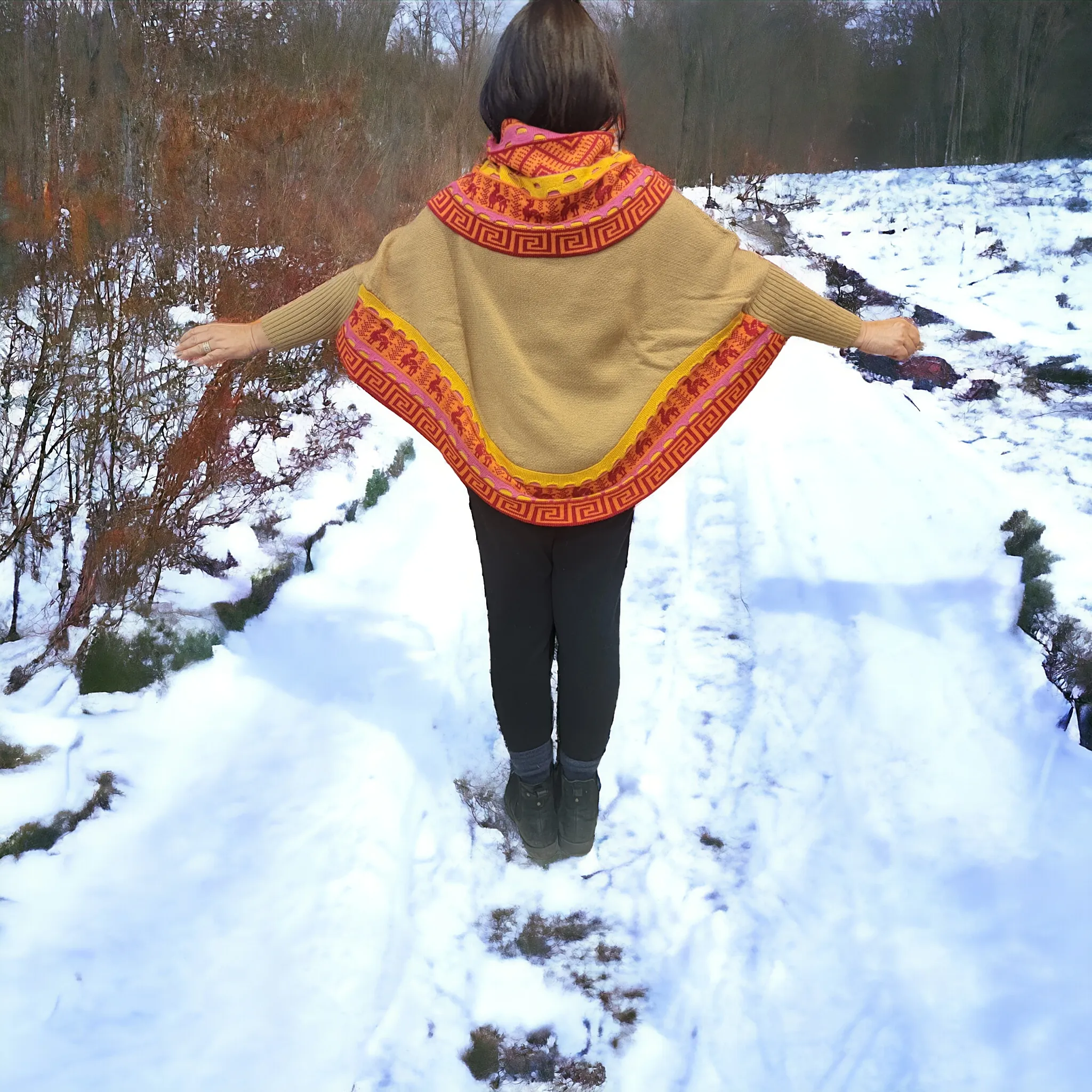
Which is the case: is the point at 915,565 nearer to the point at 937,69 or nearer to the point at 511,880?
the point at 511,880

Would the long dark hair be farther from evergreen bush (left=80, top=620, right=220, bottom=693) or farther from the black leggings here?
evergreen bush (left=80, top=620, right=220, bottom=693)

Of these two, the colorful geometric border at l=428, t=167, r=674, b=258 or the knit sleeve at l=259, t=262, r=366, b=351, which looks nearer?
the colorful geometric border at l=428, t=167, r=674, b=258

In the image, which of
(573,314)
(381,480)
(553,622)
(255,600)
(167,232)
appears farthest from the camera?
(381,480)

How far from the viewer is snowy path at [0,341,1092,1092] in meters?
1.56

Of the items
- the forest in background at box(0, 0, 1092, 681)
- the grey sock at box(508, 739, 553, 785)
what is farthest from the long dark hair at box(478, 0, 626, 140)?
the grey sock at box(508, 739, 553, 785)

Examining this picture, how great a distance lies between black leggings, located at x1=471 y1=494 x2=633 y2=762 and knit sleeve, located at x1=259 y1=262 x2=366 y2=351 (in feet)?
1.53

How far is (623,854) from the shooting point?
210cm

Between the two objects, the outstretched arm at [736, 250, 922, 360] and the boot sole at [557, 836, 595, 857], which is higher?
the outstretched arm at [736, 250, 922, 360]

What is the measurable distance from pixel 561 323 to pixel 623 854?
130cm

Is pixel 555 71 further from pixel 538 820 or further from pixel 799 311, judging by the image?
pixel 538 820

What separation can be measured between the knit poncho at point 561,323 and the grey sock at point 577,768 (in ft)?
2.23

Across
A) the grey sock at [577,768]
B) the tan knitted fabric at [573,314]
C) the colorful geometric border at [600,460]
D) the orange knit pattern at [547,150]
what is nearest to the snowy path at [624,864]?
the grey sock at [577,768]

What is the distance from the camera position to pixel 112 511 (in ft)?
8.30

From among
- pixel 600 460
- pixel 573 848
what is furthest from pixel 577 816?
pixel 600 460
